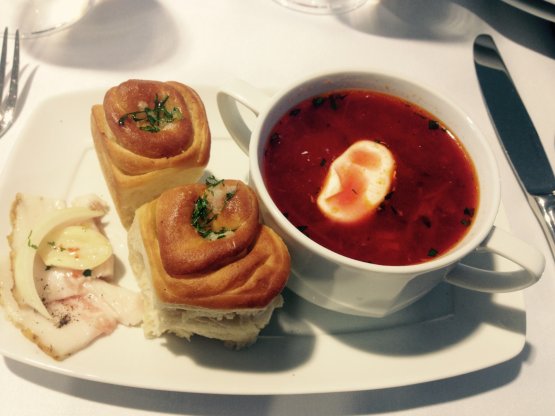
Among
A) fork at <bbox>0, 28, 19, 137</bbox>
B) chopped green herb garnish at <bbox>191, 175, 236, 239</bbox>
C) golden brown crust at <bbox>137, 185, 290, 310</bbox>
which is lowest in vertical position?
fork at <bbox>0, 28, 19, 137</bbox>

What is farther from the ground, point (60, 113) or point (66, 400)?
point (60, 113)

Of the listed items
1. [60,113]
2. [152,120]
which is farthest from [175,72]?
[152,120]

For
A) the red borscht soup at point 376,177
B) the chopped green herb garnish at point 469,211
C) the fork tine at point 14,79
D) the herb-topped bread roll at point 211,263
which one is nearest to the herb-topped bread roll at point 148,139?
the herb-topped bread roll at point 211,263

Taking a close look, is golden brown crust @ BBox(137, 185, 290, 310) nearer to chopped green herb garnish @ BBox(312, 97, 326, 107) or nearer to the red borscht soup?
the red borscht soup

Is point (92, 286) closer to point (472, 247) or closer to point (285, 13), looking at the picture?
point (472, 247)

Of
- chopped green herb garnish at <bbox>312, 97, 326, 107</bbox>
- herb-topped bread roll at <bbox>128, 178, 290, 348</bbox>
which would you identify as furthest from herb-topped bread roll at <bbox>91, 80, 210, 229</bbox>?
chopped green herb garnish at <bbox>312, 97, 326, 107</bbox>

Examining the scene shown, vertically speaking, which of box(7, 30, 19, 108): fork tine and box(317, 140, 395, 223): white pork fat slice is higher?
box(317, 140, 395, 223): white pork fat slice

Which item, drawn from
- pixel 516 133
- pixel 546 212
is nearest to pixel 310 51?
pixel 516 133
